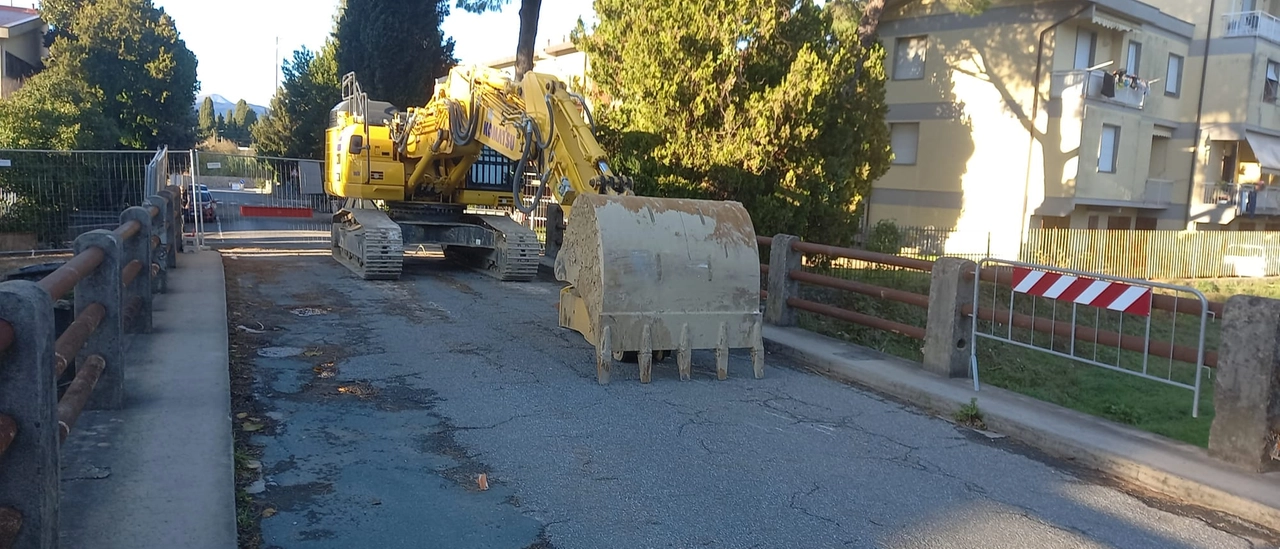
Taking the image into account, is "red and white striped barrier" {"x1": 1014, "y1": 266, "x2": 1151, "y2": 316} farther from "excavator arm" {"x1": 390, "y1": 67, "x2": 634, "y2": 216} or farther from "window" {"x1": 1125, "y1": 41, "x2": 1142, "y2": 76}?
"window" {"x1": 1125, "y1": 41, "x2": 1142, "y2": 76}

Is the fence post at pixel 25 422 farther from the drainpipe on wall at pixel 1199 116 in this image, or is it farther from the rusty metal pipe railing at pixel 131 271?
the drainpipe on wall at pixel 1199 116

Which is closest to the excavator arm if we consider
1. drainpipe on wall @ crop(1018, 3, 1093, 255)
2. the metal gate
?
the metal gate

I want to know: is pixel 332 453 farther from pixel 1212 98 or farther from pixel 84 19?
pixel 84 19

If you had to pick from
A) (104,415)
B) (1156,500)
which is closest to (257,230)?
(104,415)

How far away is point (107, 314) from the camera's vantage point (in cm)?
541

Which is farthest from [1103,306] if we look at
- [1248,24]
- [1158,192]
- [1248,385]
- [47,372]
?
[1248,24]

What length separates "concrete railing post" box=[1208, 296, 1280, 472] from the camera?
5340 mm

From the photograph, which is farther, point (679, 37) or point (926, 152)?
point (926, 152)

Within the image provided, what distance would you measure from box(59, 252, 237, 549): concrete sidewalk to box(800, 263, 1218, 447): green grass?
775 centimetres

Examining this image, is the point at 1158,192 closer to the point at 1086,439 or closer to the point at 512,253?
the point at 512,253

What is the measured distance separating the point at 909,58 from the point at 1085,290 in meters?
22.4

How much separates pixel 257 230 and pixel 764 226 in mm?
14864

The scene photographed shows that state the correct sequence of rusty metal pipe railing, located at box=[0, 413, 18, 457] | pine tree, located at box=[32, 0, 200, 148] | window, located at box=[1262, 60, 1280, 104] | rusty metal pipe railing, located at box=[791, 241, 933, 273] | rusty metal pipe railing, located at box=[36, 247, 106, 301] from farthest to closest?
pine tree, located at box=[32, 0, 200, 148], window, located at box=[1262, 60, 1280, 104], rusty metal pipe railing, located at box=[791, 241, 933, 273], rusty metal pipe railing, located at box=[36, 247, 106, 301], rusty metal pipe railing, located at box=[0, 413, 18, 457]

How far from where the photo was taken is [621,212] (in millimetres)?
7789
